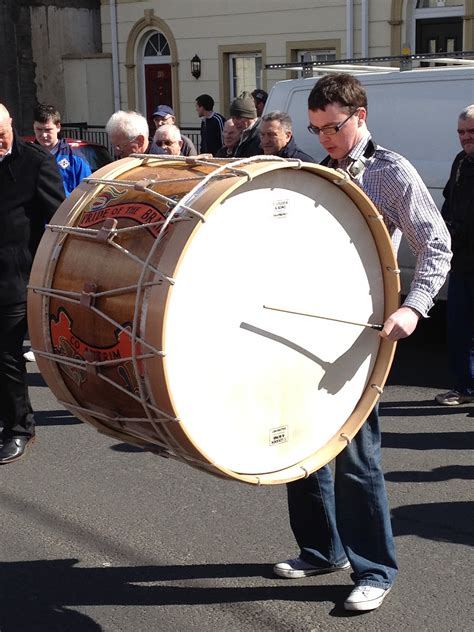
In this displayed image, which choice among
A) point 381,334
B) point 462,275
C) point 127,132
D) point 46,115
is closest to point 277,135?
point 127,132

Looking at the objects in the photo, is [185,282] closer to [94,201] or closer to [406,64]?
[94,201]

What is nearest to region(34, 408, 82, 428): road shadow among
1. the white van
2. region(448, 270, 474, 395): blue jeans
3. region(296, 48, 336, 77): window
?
region(448, 270, 474, 395): blue jeans

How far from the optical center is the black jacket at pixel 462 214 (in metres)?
6.37

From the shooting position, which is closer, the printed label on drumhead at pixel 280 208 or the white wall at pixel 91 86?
the printed label on drumhead at pixel 280 208

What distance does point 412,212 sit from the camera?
3.44 meters

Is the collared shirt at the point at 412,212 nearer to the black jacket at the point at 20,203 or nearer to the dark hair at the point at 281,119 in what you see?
the black jacket at the point at 20,203

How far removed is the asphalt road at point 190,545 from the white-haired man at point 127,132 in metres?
1.97

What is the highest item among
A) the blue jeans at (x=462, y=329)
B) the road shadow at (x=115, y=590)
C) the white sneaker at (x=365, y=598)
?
the blue jeans at (x=462, y=329)

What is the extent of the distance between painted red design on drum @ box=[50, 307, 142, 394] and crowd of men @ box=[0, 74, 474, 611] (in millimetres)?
859

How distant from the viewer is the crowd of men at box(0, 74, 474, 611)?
11.3 feet

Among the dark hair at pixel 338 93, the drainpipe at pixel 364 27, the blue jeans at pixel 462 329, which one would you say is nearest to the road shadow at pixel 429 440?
the blue jeans at pixel 462 329

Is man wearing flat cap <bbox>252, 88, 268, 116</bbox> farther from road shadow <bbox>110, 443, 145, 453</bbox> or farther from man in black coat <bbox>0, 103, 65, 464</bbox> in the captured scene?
road shadow <bbox>110, 443, 145, 453</bbox>

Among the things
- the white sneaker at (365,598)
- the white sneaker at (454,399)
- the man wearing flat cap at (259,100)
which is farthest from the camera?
the man wearing flat cap at (259,100)

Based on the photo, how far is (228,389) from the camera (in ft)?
10.5
